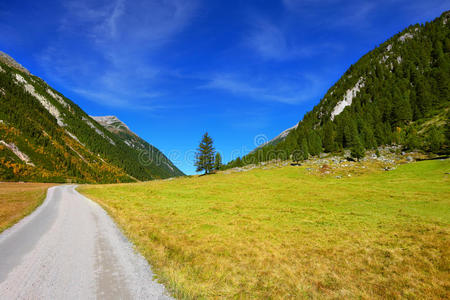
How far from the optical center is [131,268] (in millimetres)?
6582

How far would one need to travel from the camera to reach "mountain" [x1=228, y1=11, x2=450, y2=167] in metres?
69.9

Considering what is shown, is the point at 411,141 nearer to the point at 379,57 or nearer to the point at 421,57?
the point at 421,57

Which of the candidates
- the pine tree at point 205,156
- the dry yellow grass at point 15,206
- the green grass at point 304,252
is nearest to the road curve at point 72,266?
the green grass at point 304,252

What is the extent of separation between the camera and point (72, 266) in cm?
665

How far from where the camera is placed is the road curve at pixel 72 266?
5.03 metres

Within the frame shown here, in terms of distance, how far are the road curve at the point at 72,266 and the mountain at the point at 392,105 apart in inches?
2661

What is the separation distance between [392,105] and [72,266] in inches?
4642

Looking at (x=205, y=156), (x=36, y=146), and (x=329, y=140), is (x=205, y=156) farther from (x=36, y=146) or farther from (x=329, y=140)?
(x=36, y=146)

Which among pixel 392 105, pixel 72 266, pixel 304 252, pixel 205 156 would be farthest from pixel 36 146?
pixel 392 105

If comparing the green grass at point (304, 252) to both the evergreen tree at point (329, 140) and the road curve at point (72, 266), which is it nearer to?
the road curve at point (72, 266)

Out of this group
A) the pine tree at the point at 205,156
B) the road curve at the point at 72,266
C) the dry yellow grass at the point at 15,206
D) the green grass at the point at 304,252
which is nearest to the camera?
the road curve at the point at 72,266

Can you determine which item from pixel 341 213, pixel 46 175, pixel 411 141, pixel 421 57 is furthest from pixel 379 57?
pixel 46 175

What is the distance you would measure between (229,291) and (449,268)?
8618mm

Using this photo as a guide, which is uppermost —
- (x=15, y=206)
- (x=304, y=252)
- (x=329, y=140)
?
→ (x=329, y=140)
